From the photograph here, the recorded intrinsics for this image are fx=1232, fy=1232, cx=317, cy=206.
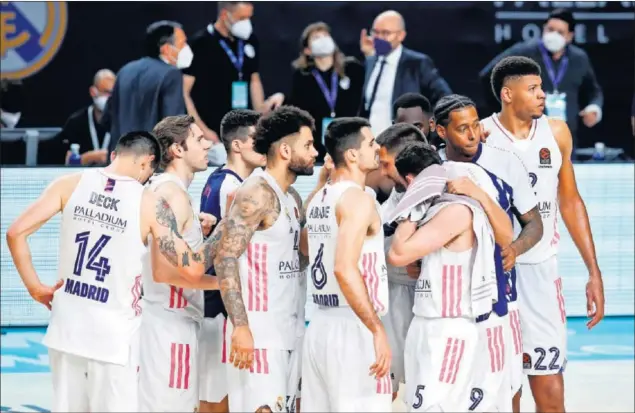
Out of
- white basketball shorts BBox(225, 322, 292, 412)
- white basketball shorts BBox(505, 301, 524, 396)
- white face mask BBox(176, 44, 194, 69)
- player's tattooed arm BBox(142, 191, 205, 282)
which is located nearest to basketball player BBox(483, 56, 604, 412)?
white basketball shorts BBox(505, 301, 524, 396)

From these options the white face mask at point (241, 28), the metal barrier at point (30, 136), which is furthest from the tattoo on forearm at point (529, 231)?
the metal barrier at point (30, 136)

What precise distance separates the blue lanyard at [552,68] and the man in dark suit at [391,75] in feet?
3.88

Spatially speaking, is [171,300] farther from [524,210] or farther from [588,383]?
[588,383]

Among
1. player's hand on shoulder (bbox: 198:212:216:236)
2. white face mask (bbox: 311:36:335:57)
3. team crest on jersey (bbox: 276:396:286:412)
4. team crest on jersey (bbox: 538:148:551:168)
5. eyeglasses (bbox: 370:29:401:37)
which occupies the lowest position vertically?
team crest on jersey (bbox: 276:396:286:412)

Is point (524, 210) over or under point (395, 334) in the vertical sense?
over

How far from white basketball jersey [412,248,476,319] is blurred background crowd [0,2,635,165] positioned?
599 cm

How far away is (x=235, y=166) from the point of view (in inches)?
292

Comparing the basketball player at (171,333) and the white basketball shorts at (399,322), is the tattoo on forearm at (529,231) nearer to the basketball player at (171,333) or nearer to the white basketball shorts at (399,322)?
the white basketball shorts at (399,322)

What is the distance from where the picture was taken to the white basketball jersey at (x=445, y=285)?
627cm

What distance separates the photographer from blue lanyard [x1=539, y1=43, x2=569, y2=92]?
13.0 meters

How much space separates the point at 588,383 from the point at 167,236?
4355mm

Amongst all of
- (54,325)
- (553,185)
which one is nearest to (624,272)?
(553,185)

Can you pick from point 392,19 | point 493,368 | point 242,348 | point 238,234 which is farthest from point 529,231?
point 392,19

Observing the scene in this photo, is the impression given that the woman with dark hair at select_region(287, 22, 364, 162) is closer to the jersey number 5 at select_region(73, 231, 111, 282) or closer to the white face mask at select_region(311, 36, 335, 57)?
the white face mask at select_region(311, 36, 335, 57)
